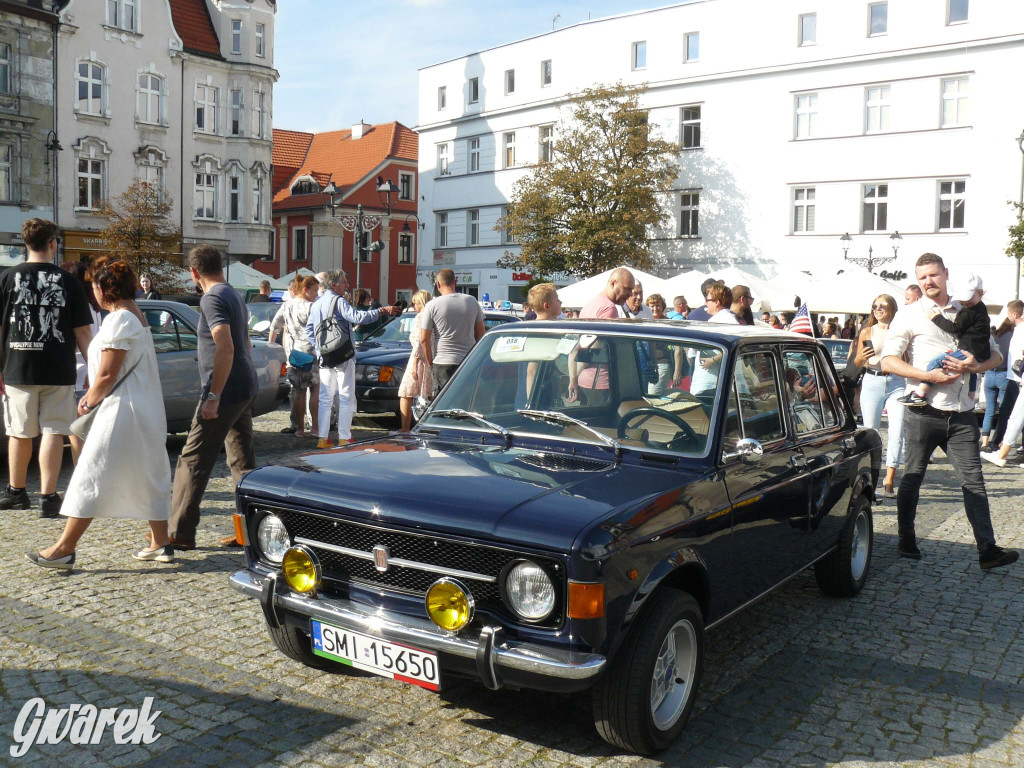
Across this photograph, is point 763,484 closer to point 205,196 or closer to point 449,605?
point 449,605

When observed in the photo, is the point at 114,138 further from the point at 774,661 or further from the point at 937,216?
the point at 774,661

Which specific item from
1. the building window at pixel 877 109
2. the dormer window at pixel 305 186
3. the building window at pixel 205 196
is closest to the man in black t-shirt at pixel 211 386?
the building window at pixel 877 109

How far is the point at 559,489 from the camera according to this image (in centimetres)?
385

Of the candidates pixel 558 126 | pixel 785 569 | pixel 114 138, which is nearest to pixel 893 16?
pixel 558 126

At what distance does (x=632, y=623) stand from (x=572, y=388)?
1412 mm

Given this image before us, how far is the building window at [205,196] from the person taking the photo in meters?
44.4

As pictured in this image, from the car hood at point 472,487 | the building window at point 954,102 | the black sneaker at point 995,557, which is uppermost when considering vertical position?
the building window at point 954,102

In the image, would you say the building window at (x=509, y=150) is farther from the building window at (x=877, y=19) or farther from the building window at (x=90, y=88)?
the building window at (x=90, y=88)

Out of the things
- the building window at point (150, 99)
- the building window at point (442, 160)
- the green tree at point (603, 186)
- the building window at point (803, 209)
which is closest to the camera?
the building window at point (803, 209)

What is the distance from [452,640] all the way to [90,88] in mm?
41692

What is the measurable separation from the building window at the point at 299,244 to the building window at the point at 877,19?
3547cm

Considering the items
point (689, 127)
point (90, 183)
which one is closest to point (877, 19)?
point (689, 127)

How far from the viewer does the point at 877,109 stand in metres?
37.0

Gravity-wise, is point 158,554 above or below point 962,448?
below
